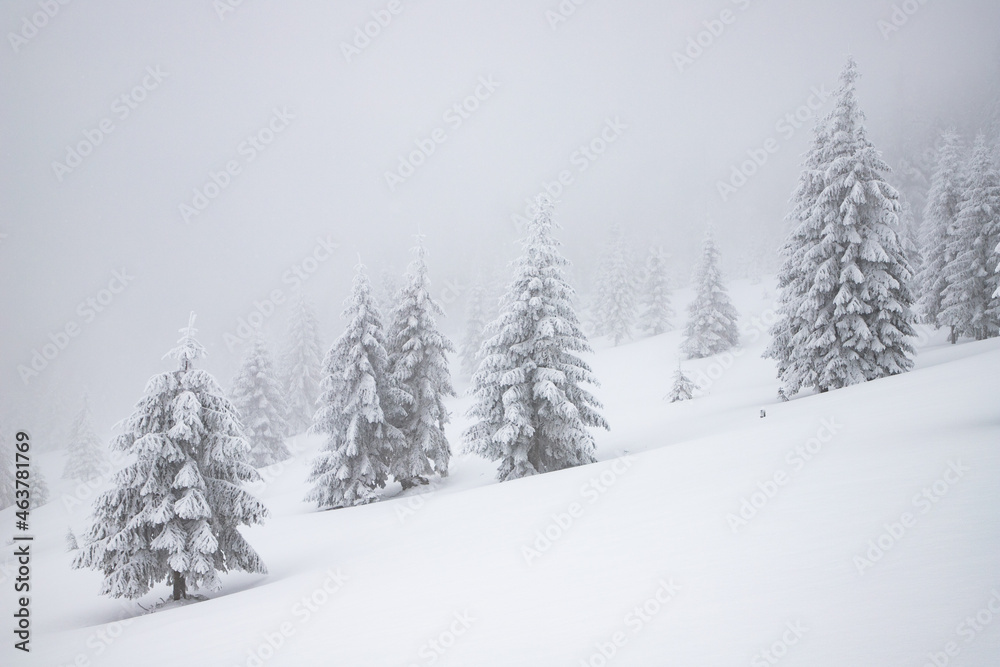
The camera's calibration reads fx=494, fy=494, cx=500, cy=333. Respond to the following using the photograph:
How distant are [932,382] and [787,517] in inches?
382

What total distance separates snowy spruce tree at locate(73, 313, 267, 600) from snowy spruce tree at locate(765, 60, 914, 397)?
809 inches

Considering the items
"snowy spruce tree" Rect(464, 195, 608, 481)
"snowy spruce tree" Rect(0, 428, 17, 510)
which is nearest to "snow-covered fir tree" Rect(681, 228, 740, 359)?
"snowy spruce tree" Rect(464, 195, 608, 481)

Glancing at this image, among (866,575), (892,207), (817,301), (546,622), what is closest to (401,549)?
(546,622)

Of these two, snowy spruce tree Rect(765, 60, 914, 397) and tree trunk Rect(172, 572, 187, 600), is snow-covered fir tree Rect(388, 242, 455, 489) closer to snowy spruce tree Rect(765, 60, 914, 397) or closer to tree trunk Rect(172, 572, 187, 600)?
tree trunk Rect(172, 572, 187, 600)

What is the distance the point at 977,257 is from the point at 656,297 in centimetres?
3253

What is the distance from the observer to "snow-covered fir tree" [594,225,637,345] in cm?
5994

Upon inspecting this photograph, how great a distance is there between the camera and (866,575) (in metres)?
5.39

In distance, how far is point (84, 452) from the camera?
49031 mm

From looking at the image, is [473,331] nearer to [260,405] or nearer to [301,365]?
[301,365]

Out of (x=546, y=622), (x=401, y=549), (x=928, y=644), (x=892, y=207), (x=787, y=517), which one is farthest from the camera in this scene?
(x=892, y=207)

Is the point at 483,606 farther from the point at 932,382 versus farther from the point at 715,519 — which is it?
the point at 932,382

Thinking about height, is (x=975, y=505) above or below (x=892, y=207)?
below

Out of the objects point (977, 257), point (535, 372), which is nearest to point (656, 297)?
point (977, 257)

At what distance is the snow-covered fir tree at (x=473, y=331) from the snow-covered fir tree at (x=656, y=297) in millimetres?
19285
